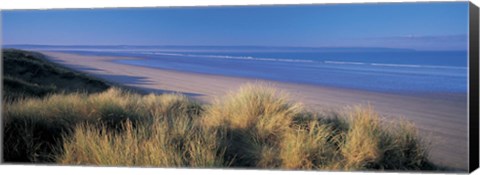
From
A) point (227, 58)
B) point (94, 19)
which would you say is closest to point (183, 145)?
point (227, 58)

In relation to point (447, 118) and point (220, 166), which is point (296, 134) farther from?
point (447, 118)

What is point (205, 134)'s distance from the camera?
7.97m

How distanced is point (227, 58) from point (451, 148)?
97.7 inches

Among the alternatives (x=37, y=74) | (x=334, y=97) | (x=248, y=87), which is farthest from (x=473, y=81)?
(x=37, y=74)

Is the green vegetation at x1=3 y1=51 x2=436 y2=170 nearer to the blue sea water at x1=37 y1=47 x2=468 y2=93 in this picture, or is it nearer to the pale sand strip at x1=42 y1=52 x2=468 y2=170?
the pale sand strip at x1=42 y1=52 x2=468 y2=170

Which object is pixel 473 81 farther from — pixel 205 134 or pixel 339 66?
pixel 205 134

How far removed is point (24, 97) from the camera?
9.01m

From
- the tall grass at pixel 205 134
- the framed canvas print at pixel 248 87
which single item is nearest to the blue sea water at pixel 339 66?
the framed canvas print at pixel 248 87

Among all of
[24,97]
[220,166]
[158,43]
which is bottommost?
[220,166]

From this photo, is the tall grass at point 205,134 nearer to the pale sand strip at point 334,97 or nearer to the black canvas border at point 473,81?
the pale sand strip at point 334,97

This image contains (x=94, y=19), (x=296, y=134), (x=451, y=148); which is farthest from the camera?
(x=94, y=19)

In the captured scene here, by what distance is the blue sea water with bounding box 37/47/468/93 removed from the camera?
24.9 feet

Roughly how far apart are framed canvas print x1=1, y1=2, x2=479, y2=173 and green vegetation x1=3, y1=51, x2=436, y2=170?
14 millimetres

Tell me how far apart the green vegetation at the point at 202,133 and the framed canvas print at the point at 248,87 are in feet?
0.04
